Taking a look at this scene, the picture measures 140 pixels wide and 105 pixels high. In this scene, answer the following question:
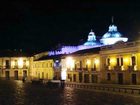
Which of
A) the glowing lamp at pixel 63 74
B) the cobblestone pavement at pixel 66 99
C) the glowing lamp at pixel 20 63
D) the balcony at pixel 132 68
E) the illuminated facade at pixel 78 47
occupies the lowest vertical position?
the cobblestone pavement at pixel 66 99

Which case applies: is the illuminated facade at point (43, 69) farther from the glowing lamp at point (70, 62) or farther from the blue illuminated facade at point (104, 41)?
the glowing lamp at point (70, 62)

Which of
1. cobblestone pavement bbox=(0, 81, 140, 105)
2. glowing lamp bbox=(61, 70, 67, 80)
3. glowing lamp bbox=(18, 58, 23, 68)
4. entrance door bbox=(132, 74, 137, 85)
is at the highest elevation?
glowing lamp bbox=(18, 58, 23, 68)

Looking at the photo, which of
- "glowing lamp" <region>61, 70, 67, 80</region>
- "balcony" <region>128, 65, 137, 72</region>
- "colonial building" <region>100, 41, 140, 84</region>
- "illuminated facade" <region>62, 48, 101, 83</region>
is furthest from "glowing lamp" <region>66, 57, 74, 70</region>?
"balcony" <region>128, 65, 137, 72</region>

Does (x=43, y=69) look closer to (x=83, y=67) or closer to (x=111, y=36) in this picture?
(x=111, y=36)

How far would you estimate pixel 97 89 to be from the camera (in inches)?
1697

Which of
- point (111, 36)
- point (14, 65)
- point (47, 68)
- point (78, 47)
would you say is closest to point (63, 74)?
point (47, 68)

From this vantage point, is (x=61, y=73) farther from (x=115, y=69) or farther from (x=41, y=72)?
(x=115, y=69)

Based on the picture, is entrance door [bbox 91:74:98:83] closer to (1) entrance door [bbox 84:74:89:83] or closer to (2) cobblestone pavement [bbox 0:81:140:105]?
(1) entrance door [bbox 84:74:89:83]

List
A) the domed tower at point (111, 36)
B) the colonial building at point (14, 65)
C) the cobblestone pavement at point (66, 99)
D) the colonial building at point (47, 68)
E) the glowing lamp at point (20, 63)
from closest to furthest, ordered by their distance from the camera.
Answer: the cobblestone pavement at point (66, 99)
the colonial building at point (47, 68)
the domed tower at point (111, 36)
the colonial building at point (14, 65)
the glowing lamp at point (20, 63)

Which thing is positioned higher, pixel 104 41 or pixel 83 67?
pixel 104 41

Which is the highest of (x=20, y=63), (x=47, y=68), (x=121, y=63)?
(x=20, y=63)

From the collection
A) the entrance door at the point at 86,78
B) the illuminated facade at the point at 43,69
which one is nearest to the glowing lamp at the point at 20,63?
the illuminated facade at the point at 43,69

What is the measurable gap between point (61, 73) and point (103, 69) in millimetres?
19753

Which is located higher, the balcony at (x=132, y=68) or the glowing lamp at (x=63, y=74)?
the balcony at (x=132, y=68)
